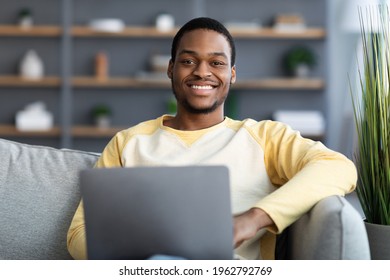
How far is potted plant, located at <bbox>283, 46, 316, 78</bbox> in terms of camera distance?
5.31 meters

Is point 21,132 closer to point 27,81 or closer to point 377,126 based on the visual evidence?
point 27,81

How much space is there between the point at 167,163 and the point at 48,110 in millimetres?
3931

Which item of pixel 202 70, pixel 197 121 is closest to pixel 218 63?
pixel 202 70

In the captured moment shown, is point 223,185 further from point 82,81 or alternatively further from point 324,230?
point 82,81

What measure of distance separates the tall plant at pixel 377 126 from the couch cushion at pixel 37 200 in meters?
0.83

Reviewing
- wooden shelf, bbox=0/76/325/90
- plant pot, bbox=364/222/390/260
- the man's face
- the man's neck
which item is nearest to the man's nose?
the man's face

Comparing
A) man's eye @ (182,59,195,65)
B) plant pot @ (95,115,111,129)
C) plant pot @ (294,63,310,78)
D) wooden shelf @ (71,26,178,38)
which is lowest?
plant pot @ (95,115,111,129)

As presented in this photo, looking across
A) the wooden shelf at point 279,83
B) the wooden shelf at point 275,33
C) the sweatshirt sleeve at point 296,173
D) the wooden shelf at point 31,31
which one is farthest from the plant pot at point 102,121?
the sweatshirt sleeve at point 296,173

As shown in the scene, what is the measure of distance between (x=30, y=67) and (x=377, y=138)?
13.4 ft

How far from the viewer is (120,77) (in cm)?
545

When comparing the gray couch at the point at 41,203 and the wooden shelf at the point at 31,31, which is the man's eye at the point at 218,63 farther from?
the wooden shelf at the point at 31,31

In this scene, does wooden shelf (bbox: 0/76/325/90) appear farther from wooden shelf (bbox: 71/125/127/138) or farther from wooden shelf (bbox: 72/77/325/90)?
wooden shelf (bbox: 71/125/127/138)

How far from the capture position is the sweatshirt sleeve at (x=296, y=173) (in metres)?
1.47

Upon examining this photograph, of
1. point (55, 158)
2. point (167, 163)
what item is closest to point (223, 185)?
point (167, 163)
